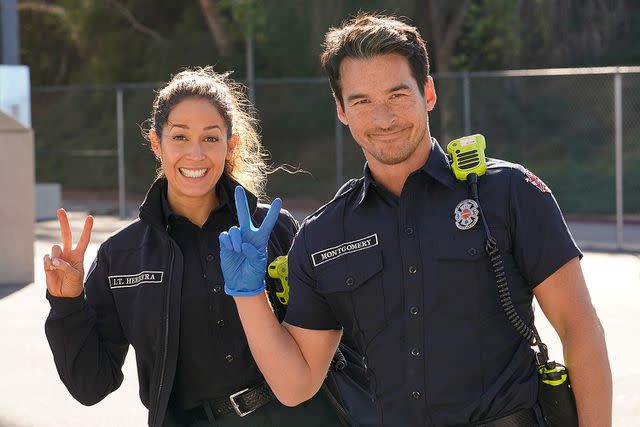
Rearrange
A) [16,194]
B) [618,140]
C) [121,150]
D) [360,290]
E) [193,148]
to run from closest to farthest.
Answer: [360,290]
[193,148]
[16,194]
[618,140]
[121,150]

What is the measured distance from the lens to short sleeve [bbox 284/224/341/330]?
3.05m

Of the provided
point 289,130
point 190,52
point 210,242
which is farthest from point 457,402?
point 190,52

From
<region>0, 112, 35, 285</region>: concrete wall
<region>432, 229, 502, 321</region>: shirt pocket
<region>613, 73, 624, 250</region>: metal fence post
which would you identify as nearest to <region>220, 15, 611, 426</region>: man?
<region>432, 229, 502, 321</region>: shirt pocket

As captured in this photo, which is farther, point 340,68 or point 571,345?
point 340,68

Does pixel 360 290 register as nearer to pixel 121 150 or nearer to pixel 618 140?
pixel 618 140

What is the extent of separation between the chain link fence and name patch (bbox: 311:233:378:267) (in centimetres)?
1605

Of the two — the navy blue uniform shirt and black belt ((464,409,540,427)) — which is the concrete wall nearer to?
the navy blue uniform shirt

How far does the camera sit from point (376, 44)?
2969mm

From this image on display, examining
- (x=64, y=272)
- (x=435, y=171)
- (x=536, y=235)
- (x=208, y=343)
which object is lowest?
(x=208, y=343)

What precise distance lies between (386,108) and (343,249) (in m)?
0.39

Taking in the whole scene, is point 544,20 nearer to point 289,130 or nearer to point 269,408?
point 289,130

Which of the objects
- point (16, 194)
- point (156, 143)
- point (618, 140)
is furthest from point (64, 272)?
point (618, 140)

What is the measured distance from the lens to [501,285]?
2826mm

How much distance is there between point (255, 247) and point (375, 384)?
1.60 ft
